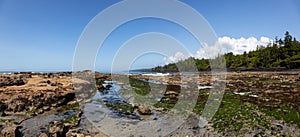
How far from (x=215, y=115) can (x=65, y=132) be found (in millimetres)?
12353

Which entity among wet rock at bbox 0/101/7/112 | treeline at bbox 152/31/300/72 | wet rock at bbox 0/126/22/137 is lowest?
wet rock at bbox 0/126/22/137

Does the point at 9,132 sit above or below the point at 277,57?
below

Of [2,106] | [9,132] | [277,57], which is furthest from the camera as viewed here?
[277,57]

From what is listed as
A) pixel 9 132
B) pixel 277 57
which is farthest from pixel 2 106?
pixel 277 57

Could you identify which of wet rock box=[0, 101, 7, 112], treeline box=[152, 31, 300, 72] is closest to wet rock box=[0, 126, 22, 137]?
wet rock box=[0, 101, 7, 112]

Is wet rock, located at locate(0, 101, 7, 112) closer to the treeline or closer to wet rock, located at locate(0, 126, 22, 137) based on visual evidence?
wet rock, located at locate(0, 126, 22, 137)

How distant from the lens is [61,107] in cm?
2291

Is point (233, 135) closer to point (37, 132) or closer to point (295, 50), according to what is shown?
point (37, 132)

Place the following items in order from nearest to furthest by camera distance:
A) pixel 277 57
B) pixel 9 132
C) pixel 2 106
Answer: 1. pixel 9 132
2. pixel 2 106
3. pixel 277 57

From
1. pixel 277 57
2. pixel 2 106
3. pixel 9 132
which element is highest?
pixel 277 57

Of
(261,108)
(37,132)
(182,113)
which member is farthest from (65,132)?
(261,108)

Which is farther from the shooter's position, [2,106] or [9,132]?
[2,106]

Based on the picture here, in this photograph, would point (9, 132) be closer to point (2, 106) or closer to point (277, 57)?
point (2, 106)

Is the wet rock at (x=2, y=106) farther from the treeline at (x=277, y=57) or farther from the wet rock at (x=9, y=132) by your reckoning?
the treeline at (x=277, y=57)
